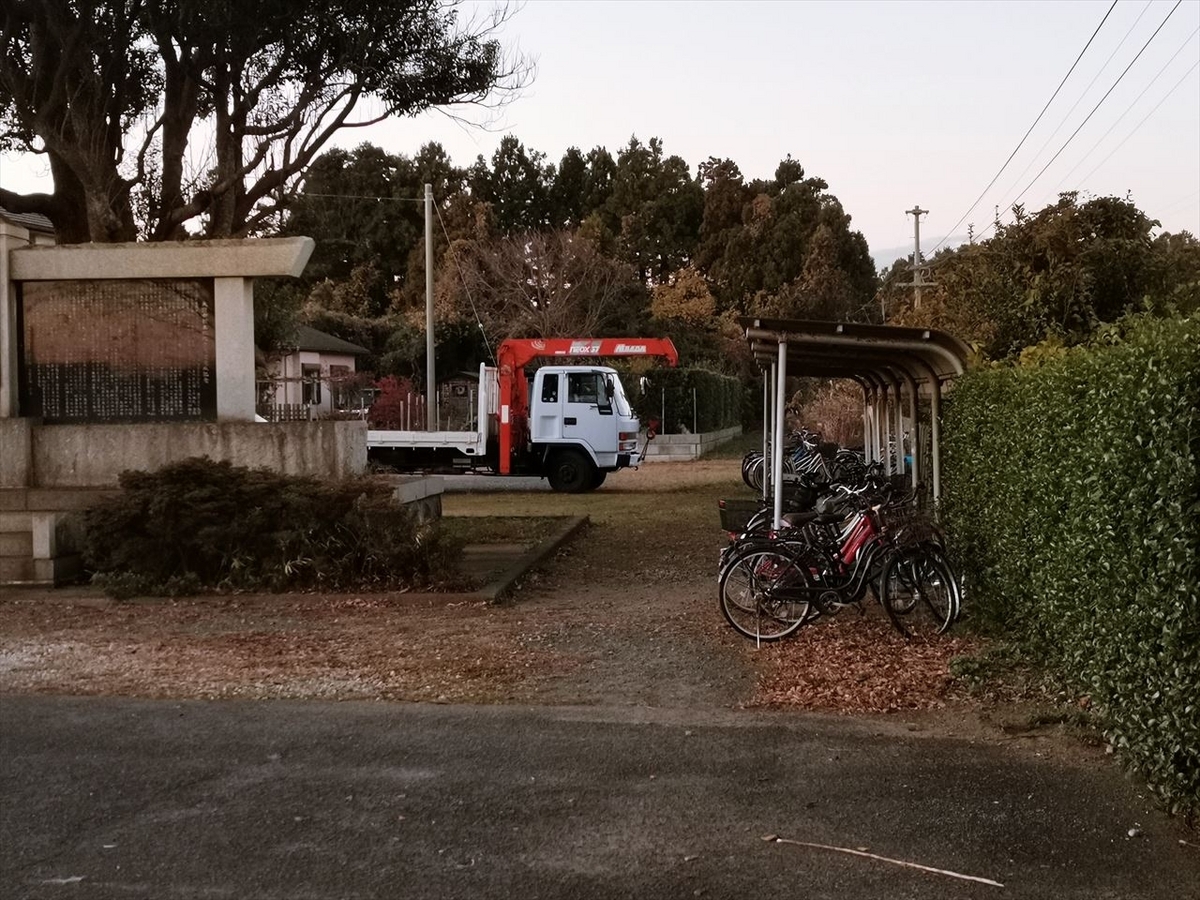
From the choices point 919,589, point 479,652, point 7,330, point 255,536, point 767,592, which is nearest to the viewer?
point 479,652

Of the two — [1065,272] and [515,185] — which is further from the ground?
[515,185]

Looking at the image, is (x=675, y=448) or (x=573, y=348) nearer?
(x=573, y=348)

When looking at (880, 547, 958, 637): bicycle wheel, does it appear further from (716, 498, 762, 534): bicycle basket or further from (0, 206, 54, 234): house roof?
(0, 206, 54, 234): house roof

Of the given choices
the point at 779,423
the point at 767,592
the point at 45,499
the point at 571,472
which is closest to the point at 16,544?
the point at 45,499

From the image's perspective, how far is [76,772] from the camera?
20.3 ft

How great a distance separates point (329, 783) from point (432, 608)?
16.5ft

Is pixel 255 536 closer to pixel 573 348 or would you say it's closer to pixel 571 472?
pixel 571 472

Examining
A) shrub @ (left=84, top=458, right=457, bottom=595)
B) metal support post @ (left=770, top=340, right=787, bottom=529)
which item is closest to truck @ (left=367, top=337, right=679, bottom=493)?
shrub @ (left=84, top=458, right=457, bottom=595)

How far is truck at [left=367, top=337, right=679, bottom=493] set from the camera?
2394 cm

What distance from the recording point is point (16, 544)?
12555 millimetres

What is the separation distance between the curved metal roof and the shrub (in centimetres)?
Result: 355

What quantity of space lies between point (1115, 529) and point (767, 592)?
364cm

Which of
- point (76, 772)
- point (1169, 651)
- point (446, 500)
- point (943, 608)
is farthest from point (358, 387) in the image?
point (1169, 651)

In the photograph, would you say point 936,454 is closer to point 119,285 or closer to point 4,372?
point 119,285
